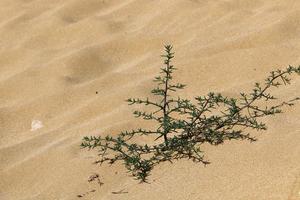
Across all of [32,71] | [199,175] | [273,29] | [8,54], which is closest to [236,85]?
[273,29]

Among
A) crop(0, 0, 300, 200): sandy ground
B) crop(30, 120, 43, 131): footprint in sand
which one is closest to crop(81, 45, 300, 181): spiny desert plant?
crop(0, 0, 300, 200): sandy ground

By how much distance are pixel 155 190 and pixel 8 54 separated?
73.7 inches

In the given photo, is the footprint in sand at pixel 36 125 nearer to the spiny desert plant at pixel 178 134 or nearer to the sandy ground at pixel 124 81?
the sandy ground at pixel 124 81

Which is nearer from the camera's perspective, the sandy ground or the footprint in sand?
the sandy ground

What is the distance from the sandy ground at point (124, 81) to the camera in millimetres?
2113

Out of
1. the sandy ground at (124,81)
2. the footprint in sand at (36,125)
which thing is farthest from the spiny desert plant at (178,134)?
the footprint in sand at (36,125)

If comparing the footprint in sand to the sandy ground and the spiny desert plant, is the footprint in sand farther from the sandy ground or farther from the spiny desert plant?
the spiny desert plant

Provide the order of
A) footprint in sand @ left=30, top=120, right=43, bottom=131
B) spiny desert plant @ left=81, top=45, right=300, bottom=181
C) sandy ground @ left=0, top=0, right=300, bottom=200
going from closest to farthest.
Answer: sandy ground @ left=0, top=0, right=300, bottom=200
spiny desert plant @ left=81, top=45, right=300, bottom=181
footprint in sand @ left=30, top=120, right=43, bottom=131

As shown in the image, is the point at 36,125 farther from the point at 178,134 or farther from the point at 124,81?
the point at 178,134

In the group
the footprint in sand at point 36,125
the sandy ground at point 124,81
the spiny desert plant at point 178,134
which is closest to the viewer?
the sandy ground at point 124,81

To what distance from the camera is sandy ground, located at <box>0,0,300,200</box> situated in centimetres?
211

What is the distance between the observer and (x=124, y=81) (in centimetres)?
312

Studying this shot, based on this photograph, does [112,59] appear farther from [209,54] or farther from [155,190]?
[155,190]

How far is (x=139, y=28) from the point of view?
150 inches
